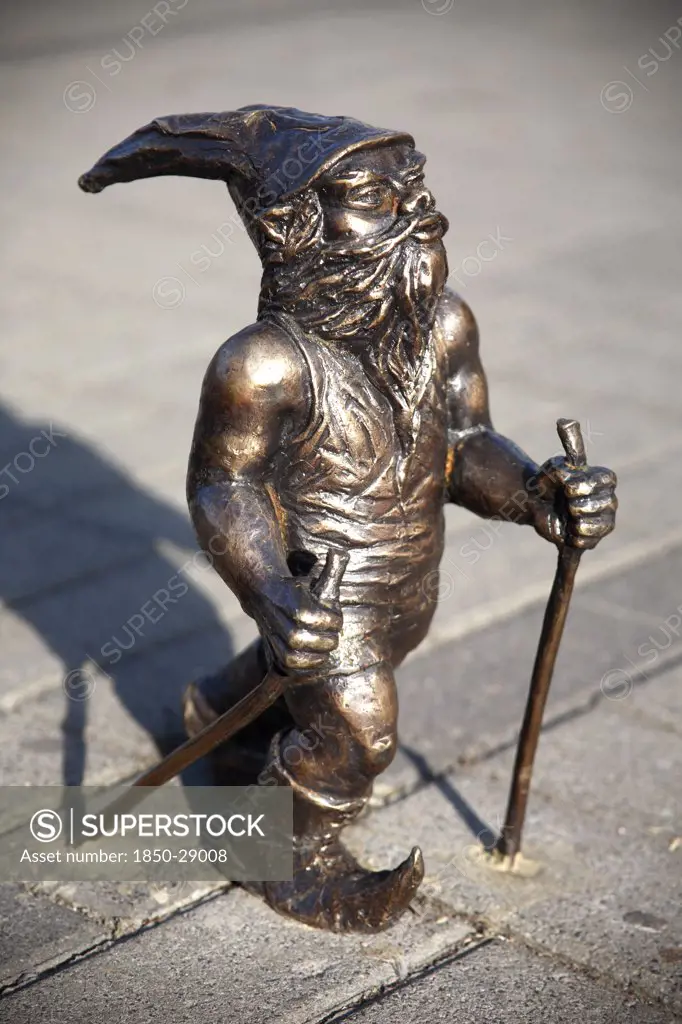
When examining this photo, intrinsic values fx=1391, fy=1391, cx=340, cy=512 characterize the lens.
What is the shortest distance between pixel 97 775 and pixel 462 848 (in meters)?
1.04

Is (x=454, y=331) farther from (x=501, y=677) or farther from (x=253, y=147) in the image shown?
(x=501, y=677)

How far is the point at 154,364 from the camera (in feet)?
22.8

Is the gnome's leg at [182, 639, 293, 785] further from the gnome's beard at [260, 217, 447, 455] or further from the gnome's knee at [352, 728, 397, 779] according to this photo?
the gnome's beard at [260, 217, 447, 455]

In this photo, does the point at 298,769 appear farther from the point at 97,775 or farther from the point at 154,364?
the point at 154,364

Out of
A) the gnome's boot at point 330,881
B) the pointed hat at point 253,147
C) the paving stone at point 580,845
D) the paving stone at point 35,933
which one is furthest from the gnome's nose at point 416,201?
the paving stone at point 35,933

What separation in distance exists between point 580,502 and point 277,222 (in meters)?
0.91

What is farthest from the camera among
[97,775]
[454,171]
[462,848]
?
[454,171]

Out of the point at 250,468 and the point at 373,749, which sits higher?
the point at 250,468

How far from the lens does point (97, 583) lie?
4945 mm

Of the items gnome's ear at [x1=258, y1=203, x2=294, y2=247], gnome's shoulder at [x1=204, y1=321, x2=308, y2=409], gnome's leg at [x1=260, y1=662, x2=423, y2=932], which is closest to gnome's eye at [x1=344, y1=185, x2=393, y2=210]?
gnome's ear at [x1=258, y1=203, x2=294, y2=247]

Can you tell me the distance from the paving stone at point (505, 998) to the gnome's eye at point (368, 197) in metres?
1.69

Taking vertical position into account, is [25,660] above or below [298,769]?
below

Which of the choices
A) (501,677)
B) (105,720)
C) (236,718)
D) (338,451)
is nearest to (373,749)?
(236,718)

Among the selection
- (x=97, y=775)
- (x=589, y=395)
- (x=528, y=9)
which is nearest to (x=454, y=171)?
(x=589, y=395)
